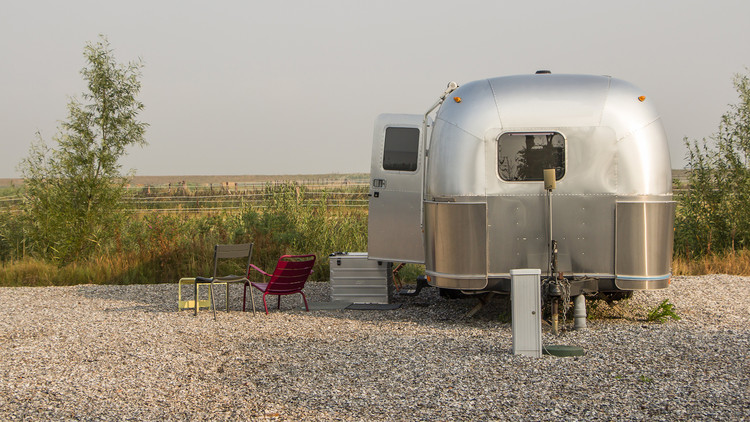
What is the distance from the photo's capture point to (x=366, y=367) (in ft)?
21.1

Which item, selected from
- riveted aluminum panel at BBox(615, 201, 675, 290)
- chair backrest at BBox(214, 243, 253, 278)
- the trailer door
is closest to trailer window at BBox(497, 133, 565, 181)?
riveted aluminum panel at BBox(615, 201, 675, 290)

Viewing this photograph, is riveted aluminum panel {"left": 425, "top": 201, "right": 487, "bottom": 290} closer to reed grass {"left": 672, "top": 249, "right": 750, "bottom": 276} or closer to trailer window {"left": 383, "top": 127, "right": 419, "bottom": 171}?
trailer window {"left": 383, "top": 127, "right": 419, "bottom": 171}

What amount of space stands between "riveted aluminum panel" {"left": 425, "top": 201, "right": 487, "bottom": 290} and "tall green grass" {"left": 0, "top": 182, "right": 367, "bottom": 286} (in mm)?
5150

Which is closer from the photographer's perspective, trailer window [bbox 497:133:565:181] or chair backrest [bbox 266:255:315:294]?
trailer window [bbox 497:133:565:181]

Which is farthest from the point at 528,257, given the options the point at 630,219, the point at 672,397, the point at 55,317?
the point at 55,317

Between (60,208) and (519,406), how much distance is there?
39.4 feet

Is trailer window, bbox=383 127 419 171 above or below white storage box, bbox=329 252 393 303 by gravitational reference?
above

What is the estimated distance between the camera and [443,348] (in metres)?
7.24

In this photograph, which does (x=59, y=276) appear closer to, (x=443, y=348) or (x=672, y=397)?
(x=443, y=348)

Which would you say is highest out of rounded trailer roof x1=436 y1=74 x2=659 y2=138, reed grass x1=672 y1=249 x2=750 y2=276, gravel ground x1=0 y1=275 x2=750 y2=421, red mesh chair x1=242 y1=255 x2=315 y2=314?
rounded trailer roof x1=436 y1=74 x2=659 y2=138

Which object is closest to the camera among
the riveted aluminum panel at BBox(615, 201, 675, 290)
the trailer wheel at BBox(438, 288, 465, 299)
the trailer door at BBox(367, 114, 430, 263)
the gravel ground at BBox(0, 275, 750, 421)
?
the gravel ground at BBox(0, 275, 750, 421)

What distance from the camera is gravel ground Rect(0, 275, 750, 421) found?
17.0 ft

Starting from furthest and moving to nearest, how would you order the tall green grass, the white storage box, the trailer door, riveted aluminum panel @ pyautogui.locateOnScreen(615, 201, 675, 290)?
the tall green grass, the white storage box, the trailer door, riveted aluminum panel @ pyautogui.locateOnScreen(615, 201, 675, 290)

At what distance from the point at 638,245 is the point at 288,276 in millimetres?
4360
